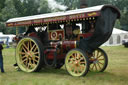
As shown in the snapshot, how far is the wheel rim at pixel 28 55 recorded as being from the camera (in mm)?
7707

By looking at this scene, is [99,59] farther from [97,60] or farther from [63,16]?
[63,16]

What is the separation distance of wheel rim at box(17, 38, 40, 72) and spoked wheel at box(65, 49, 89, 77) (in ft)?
4.16

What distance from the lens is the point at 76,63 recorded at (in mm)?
6676

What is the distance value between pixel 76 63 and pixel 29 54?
2.07m

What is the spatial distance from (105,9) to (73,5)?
50.2m

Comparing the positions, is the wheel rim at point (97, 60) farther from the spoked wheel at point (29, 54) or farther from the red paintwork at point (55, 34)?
the spoked wheel at point (29, 54)

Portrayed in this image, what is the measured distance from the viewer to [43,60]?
7.53 metres

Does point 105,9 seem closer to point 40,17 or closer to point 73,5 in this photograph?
point 40,17

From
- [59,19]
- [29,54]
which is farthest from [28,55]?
[59,19]

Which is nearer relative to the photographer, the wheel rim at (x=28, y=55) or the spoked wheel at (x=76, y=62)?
the spoked wheel at (x=76, y=62)

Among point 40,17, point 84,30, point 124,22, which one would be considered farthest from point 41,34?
point 124,22

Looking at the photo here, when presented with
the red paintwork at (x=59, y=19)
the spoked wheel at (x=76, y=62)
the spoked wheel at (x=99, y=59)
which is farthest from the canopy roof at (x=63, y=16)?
the spoked wheel at (x=99, y=59)

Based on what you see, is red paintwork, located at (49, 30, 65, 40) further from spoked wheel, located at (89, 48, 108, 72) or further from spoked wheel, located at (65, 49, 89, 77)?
spoked wheel, located at (89, 48, 108, 72)

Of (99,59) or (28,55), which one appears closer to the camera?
(99,59)
